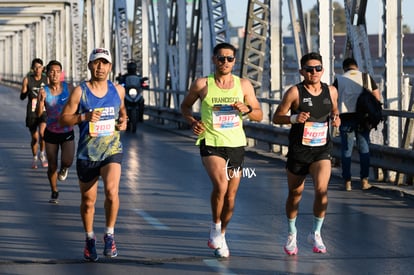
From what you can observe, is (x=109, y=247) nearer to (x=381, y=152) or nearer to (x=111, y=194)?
(x=111, y=194)

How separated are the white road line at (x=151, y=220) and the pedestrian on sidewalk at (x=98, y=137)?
179cm

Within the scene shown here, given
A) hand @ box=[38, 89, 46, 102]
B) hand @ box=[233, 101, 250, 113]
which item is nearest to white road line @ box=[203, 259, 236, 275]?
hand @ box=[233, 101, 250, 113]

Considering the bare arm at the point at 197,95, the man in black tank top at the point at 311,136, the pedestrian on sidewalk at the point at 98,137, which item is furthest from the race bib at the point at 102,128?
the man in black tank top at the point at 311,136

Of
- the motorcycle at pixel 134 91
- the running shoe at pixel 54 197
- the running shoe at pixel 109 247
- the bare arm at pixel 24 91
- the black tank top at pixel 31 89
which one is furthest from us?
the motorcycle at pixel 134 91

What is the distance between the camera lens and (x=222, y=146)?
376 inches

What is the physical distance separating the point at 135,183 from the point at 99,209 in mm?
2887

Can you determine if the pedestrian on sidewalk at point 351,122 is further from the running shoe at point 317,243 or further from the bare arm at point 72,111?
the bare arm at point 72,111

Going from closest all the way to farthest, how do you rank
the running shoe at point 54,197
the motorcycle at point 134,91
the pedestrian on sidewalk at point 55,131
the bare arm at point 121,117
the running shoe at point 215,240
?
1. the running shoe at point 215,240
2. the bare arm at point 121,117
3. the running shoe at point 54,197
4. the pedestrian on sidewalk at point 55,131
5. the motorcycle at point 134,91

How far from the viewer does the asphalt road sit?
895 cm

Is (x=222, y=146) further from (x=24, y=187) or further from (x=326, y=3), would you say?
(x=326, y=3)

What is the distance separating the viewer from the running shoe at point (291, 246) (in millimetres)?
9406

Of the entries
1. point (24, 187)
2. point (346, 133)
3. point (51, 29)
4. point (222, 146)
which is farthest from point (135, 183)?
point (51, 29)

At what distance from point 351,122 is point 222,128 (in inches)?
216

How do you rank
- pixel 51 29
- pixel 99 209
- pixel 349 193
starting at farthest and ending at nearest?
1. pixel 51 29
2. pixel 349 193
3. pixel 99 209
